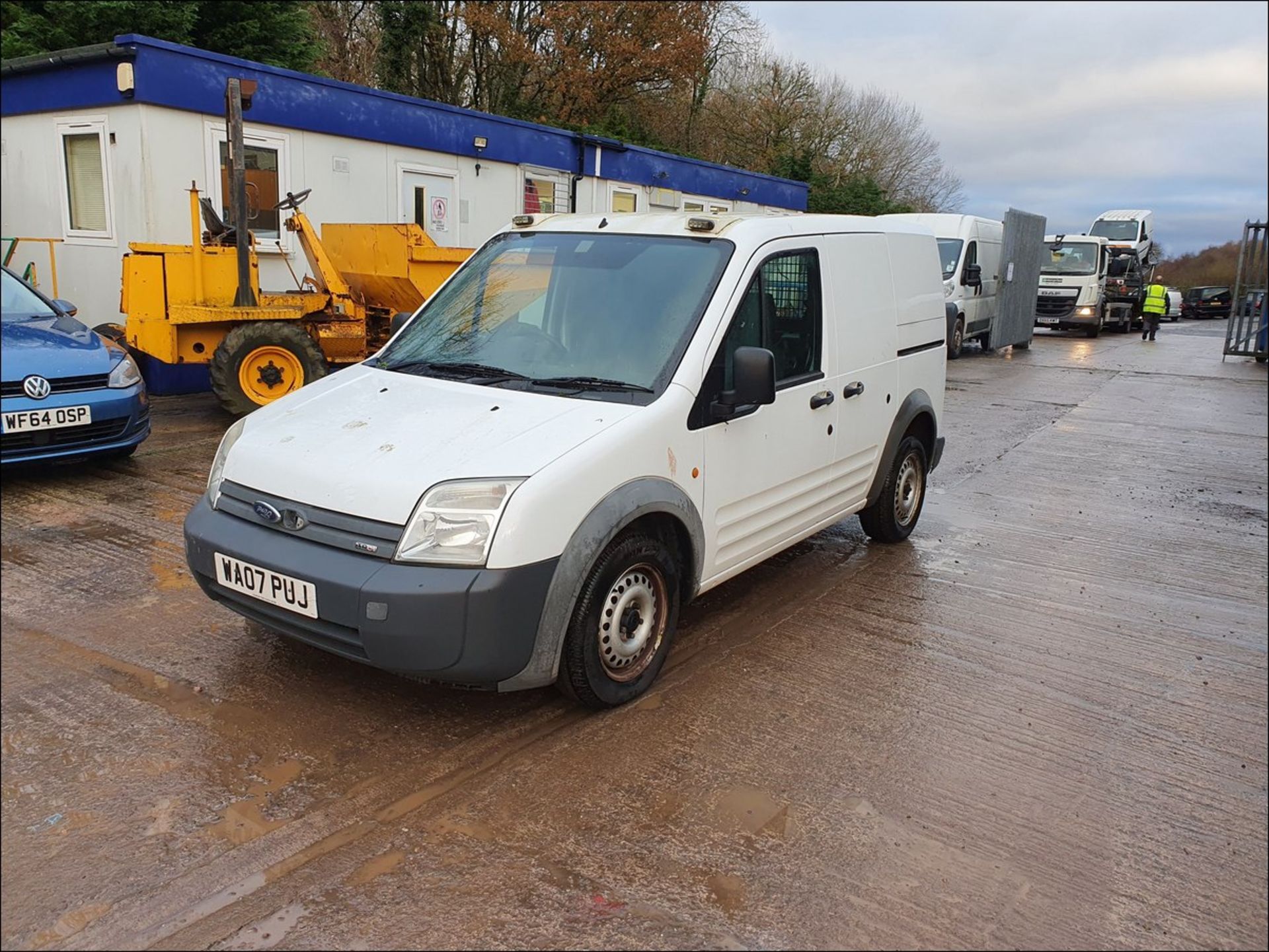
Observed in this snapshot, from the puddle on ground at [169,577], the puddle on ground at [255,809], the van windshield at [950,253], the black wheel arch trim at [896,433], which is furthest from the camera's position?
the van windshield at [950,253]

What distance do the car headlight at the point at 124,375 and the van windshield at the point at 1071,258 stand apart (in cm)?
2391

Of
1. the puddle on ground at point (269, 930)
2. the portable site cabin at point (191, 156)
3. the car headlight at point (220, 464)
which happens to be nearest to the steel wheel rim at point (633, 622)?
the puddle on ground at point (269, 930)

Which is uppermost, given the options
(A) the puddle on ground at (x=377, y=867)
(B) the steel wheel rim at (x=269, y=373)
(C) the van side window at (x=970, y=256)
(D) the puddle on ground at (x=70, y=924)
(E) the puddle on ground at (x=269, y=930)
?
(C) the van side window at (x=970, y=256)

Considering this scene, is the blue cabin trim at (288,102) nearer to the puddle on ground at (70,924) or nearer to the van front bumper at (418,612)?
the van front bumper at (418,612)

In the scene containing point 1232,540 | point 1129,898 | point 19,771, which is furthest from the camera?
point 1232,540

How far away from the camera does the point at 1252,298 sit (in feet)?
66.9

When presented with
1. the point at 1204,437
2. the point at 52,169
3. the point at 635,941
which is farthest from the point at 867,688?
the point at 52,169

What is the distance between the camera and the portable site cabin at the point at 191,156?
10766mm

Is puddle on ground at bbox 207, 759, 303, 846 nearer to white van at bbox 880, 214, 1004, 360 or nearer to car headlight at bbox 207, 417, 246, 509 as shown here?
car headlight at bbox 207, 417, 246, 509

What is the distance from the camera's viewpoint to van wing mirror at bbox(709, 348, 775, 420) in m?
4.01

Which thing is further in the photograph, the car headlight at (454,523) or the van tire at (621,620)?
the van tire at (621,620)

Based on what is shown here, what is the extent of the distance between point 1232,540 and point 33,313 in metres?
8.77

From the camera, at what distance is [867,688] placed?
14.1 ft

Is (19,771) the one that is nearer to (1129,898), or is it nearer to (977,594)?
(1129,898)
